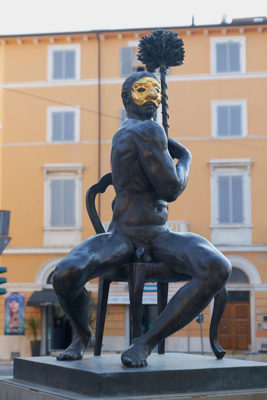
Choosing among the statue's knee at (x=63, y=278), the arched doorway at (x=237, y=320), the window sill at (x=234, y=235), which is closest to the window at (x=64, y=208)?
the window sill at (x=234, y=235)

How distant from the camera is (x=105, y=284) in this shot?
206 inches

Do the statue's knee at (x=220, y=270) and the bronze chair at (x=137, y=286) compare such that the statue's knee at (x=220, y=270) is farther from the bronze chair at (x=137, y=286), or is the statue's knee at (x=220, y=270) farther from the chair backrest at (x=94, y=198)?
the chair backrest at (x=94, y=198)

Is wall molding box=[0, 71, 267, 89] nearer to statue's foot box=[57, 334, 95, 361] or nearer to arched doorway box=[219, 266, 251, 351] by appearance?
arched doorway box=[219, 266, 251, 351]

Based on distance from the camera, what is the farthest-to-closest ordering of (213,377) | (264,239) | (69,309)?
(264,239), (69,309), (213,377)

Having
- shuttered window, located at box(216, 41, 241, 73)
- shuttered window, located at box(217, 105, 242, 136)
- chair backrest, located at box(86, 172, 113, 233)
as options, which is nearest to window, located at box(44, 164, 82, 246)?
shuttered window, located at box(217, 105, 242, 136)

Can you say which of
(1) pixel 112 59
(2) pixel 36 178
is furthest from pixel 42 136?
(1) pixel 112 59

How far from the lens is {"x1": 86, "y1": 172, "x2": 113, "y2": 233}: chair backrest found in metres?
5.51

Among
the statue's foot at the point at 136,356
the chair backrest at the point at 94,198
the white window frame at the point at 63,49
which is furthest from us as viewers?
the white window frame at the point at 63,49

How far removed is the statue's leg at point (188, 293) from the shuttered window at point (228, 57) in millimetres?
26130

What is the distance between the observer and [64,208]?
29.9 m

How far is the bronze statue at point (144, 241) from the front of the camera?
14.9 ft

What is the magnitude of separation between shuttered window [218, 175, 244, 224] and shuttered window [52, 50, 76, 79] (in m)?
7.68

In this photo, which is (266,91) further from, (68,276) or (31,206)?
(68,276)

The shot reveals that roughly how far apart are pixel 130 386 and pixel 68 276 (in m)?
0.86
